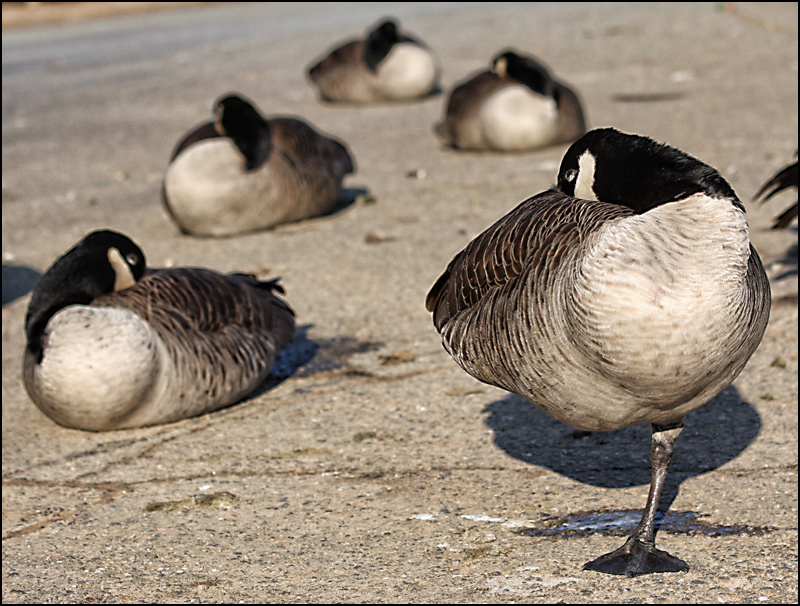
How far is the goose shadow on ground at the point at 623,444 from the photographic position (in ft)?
14.2

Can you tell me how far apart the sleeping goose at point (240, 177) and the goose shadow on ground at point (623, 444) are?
374cm

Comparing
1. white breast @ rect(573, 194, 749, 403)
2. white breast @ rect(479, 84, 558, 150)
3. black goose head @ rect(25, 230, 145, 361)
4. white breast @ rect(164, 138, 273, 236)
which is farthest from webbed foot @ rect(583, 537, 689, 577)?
white breast @ rect(479, 84, 558, 150)

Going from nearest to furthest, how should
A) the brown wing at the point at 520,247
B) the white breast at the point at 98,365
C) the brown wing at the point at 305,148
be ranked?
the brown wing at the point at 520,247, the white breast at the point at 98,365, the brown wing at the point at 305,148

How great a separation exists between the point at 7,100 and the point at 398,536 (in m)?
13.3

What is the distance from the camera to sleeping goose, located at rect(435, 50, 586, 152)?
10602 millimetres

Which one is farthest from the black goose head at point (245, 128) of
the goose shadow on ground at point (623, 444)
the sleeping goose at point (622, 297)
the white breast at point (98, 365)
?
the sleeping goose at point (622, 297)

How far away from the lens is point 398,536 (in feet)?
12.8

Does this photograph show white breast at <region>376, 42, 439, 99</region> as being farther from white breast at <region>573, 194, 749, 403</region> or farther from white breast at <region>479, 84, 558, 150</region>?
white breast at <region>573, 194, 749, 403</region>

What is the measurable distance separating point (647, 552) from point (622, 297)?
1.04m

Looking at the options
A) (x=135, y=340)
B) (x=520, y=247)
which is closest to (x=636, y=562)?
(x=520, y=247)

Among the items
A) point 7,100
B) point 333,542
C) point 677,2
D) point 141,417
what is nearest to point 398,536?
point 333,542

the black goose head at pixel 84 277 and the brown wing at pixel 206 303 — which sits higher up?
the black goose head at pixel 84 277

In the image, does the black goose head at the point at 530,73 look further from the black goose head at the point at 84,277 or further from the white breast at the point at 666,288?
the white breast at the point at 666,288

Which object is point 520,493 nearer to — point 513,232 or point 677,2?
point 513,232
